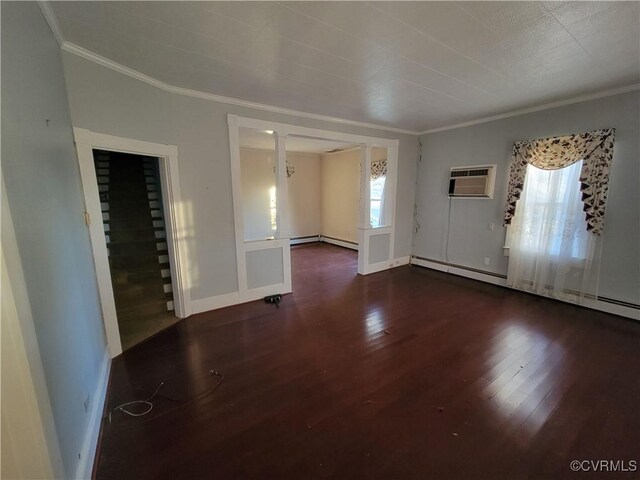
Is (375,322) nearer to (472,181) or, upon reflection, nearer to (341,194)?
(472,181)

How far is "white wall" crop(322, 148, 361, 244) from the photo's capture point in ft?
21.6

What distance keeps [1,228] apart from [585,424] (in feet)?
10.3

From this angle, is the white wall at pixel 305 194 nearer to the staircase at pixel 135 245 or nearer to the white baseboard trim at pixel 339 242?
the white baseboard trim at pixel 339 242

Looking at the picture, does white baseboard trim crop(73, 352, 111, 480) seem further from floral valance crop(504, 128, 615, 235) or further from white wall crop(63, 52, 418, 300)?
floral valance crop(504, 128, 615, 235)

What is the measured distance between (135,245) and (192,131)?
1903mm

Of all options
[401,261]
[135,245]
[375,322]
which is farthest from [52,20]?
[401,261]

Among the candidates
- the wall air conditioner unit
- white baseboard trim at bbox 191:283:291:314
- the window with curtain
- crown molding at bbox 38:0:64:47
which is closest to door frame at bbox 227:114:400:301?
white baseboard trim at bbox 191:283:291:314

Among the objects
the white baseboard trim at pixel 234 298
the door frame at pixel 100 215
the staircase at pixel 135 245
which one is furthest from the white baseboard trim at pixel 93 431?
the white baseboard trim at pixel 234 298

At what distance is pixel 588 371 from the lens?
2230 mm

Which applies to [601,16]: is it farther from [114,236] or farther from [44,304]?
[114,236]

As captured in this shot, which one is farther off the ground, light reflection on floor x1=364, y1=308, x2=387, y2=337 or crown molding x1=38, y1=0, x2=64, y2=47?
crown molding x1=38, y1=0, x2=64, y2=47

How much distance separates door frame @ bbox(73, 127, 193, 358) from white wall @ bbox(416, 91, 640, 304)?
4195 mm

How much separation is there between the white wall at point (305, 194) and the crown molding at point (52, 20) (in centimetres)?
516

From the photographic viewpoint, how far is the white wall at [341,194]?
659cm
